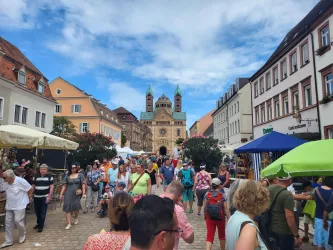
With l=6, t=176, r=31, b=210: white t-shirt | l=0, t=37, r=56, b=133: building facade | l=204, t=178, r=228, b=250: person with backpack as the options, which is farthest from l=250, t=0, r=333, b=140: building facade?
l=0, t=37, r=56, b=133: building facade

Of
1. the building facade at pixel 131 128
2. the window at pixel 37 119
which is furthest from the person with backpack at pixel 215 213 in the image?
the building facade at pixel 131 128

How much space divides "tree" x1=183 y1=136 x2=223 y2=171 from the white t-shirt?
12.8 metres

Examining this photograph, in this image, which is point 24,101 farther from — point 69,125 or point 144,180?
point 144,180

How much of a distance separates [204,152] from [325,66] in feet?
29.4

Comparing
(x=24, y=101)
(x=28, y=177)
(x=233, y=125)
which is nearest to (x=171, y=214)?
(x=28, y=177)

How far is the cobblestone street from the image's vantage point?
6.41m

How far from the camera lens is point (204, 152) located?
18.3m

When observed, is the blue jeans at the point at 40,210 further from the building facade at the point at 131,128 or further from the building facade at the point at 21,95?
the building facade at the point at 131,128

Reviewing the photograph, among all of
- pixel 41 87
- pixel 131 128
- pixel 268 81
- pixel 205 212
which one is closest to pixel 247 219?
pixel 205 212

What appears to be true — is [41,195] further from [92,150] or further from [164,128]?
→ [164,128]

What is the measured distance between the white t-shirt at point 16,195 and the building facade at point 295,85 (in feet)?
52.8

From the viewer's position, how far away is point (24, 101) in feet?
80.4

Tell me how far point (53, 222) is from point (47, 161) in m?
15.1

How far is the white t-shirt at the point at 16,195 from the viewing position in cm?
645
